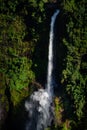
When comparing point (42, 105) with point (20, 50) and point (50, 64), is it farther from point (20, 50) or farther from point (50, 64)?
point (20, 50)

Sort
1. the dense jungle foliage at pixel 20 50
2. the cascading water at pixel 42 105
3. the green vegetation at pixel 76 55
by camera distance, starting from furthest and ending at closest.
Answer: the dense jungle foliage at pixel 20 50 < the cascading water at pixel 42 105 < the green vegetation at pixel 76 55

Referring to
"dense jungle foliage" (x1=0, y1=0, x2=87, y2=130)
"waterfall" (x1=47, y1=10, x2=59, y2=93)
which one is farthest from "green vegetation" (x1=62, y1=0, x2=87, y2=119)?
"waterfall" (x1=47, y1=10, x2=59, y2=93)

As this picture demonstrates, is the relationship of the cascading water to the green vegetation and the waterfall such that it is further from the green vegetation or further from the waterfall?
the green vegetation

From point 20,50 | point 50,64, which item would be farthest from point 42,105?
point 20,50

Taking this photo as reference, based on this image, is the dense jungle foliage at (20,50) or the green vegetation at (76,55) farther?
the dense jungle foliage at (20,50)

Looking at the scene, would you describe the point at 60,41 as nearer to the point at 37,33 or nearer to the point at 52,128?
the point at 37,33

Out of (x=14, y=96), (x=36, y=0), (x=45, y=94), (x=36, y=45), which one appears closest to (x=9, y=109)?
(x=14, y=96)

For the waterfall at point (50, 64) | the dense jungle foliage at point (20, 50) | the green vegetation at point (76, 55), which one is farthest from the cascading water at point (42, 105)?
the green vegetation at point (76, 55)

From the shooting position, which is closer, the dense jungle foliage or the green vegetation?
the green vegetation

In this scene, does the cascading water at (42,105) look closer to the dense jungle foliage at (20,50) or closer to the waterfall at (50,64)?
the waterfall at (50,64)
